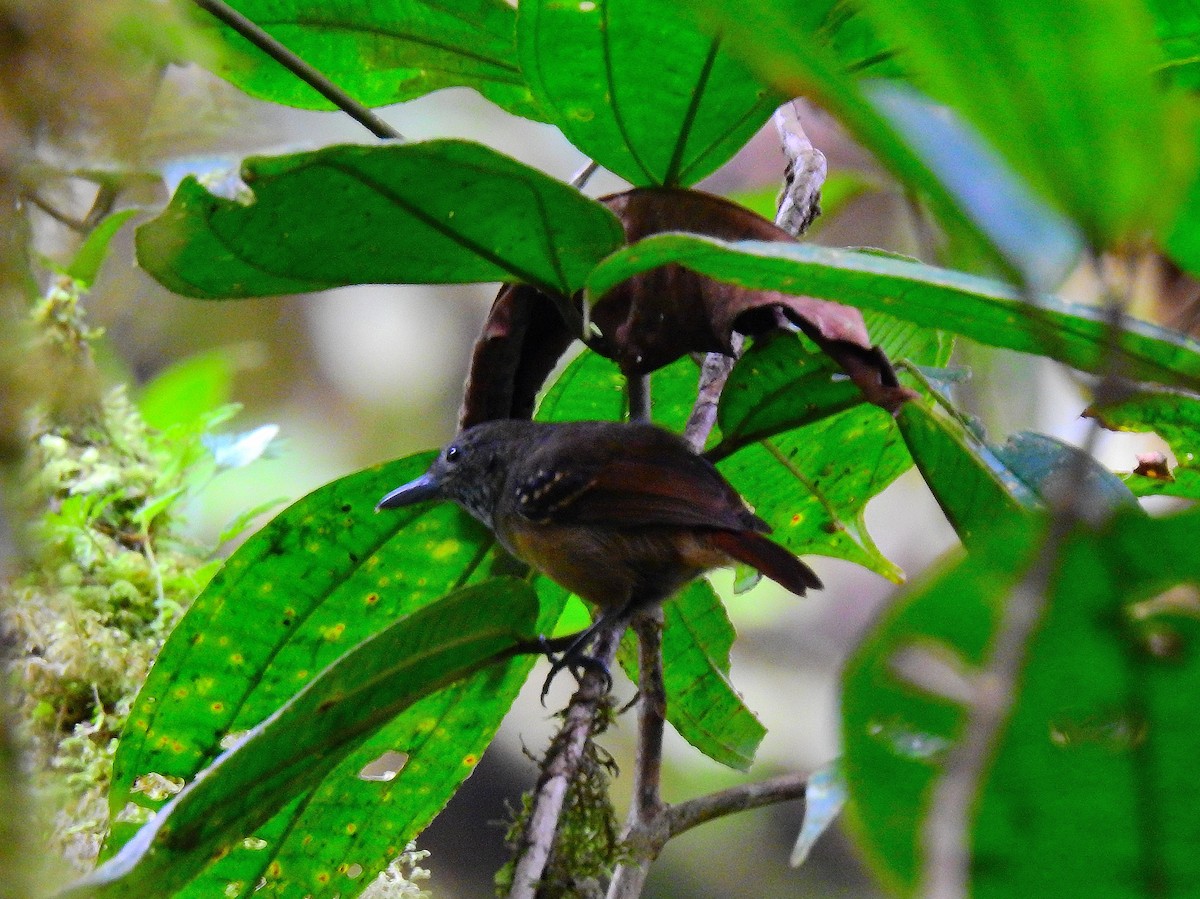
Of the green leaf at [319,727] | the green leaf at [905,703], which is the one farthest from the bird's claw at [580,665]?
the green leaf at [905,703]

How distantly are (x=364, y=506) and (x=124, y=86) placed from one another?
1.90ft

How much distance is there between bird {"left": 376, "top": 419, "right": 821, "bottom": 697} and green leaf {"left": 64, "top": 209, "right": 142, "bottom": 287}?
802 mm

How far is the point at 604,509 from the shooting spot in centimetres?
212

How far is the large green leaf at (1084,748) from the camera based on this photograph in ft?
2.36

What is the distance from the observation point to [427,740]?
58.4 inches

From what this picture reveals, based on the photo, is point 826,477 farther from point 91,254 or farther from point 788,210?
point 91,254

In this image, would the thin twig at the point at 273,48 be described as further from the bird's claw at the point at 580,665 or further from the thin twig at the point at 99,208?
the thin twig at the point at 99,208

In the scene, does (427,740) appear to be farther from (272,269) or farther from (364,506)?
(272,269)

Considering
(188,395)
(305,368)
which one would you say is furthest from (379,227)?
(305,368)

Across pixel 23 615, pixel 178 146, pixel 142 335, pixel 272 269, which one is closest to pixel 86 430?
pixel 23 615

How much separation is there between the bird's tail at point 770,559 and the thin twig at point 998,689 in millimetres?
1120

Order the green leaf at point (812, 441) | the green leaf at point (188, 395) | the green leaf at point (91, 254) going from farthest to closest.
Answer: the green leaf at point (188, 395) → the green leaf at point (91, 254) → the green leaf at point (812, 441)

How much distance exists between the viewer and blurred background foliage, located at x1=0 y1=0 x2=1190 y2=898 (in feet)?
3.42

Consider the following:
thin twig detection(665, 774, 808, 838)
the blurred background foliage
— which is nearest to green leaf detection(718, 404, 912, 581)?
the blurred background foliage
